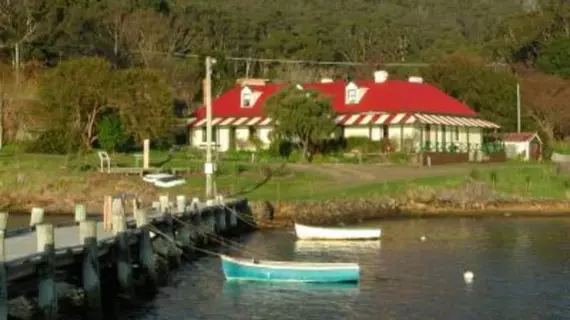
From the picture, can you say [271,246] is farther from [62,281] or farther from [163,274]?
[62,281]

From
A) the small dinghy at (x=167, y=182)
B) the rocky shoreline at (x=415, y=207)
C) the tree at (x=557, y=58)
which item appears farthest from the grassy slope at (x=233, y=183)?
the tree at (x=557, y=58)

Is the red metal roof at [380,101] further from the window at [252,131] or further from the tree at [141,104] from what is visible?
the tree at [141,104]

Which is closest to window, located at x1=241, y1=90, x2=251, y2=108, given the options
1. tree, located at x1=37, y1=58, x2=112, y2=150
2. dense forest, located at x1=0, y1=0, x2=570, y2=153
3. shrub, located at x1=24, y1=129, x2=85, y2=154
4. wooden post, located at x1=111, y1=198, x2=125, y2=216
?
dense forest, located at x1=0, y1=0, x2=570, y2=153

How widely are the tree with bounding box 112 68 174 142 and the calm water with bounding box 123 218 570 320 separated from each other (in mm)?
27221

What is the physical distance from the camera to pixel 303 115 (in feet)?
255

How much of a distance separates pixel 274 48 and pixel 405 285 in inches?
3930

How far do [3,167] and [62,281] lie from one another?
39534mm

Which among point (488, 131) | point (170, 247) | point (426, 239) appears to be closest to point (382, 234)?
point (426, 239)

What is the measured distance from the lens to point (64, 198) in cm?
6506

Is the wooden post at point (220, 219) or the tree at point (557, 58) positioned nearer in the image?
the wooden post at point (220, 219)

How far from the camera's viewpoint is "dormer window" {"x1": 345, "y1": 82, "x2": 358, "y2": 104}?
88206 millimetres

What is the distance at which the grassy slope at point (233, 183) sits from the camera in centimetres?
6412

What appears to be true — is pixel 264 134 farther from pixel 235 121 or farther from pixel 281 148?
pixel 281 148

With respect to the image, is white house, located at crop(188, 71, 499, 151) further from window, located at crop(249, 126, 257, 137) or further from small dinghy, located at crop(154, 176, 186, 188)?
small dinghy, located at crop(154, 176, 186, 188)
